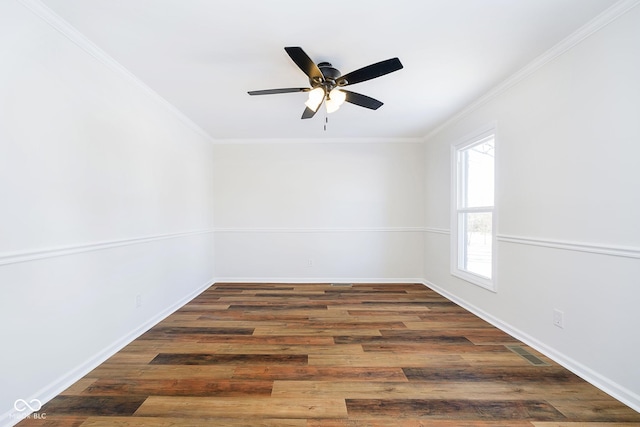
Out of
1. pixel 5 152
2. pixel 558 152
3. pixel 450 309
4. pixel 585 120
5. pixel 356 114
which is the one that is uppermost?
pixel 356 114

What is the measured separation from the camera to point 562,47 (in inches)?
83.0

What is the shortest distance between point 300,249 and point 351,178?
1.48 metres

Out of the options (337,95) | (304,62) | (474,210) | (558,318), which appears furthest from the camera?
(474,210)

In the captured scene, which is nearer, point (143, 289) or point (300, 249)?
point (143, 289)

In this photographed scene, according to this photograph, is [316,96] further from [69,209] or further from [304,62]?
[69,209]

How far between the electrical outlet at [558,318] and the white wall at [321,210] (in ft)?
8.45

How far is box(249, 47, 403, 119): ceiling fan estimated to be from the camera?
6.26 feet

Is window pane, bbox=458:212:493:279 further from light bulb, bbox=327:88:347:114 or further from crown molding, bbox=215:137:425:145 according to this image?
light bulb, bbox=327:88:347:114

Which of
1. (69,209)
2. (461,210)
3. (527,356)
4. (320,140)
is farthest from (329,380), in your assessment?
(320,140)

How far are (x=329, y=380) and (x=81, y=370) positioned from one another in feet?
5.75

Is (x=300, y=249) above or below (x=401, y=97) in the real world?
below

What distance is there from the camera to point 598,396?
5.83 ft


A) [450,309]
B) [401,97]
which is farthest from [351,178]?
[450,309]

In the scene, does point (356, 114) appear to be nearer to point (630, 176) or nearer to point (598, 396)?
point (630, 176)
